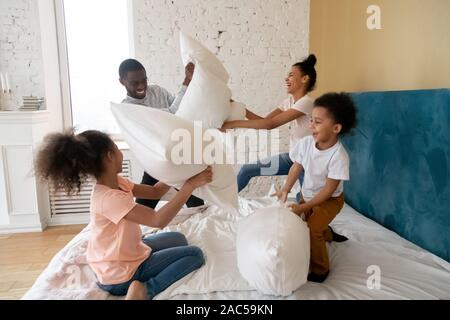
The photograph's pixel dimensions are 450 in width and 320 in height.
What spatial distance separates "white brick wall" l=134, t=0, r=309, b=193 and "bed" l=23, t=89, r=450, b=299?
3.56 feet

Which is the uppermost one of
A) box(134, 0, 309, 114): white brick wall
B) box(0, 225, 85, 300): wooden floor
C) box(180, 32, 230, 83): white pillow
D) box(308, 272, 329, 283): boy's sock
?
box(134, 0, 309, 114): white brick wall

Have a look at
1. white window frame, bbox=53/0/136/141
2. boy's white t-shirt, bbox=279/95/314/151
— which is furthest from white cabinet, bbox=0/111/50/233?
boy's white t-shirt, bbox=279/95/314/151

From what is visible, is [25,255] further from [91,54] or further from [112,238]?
[91,54]

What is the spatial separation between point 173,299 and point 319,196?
643 millimetres

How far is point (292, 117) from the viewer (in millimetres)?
1598

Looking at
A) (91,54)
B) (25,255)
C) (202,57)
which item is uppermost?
(91,54)

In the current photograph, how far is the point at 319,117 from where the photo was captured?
1306 mm

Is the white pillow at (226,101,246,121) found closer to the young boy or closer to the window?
the young boy

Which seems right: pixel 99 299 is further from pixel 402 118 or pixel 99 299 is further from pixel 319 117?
pixel 402 118

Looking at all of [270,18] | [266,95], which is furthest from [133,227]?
[270,18]

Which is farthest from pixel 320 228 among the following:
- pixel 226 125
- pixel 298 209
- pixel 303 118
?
pixel 303 118

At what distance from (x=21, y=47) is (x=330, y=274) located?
105 inches

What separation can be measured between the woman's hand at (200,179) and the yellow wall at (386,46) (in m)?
0.94

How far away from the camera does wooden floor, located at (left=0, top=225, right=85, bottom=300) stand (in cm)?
172
